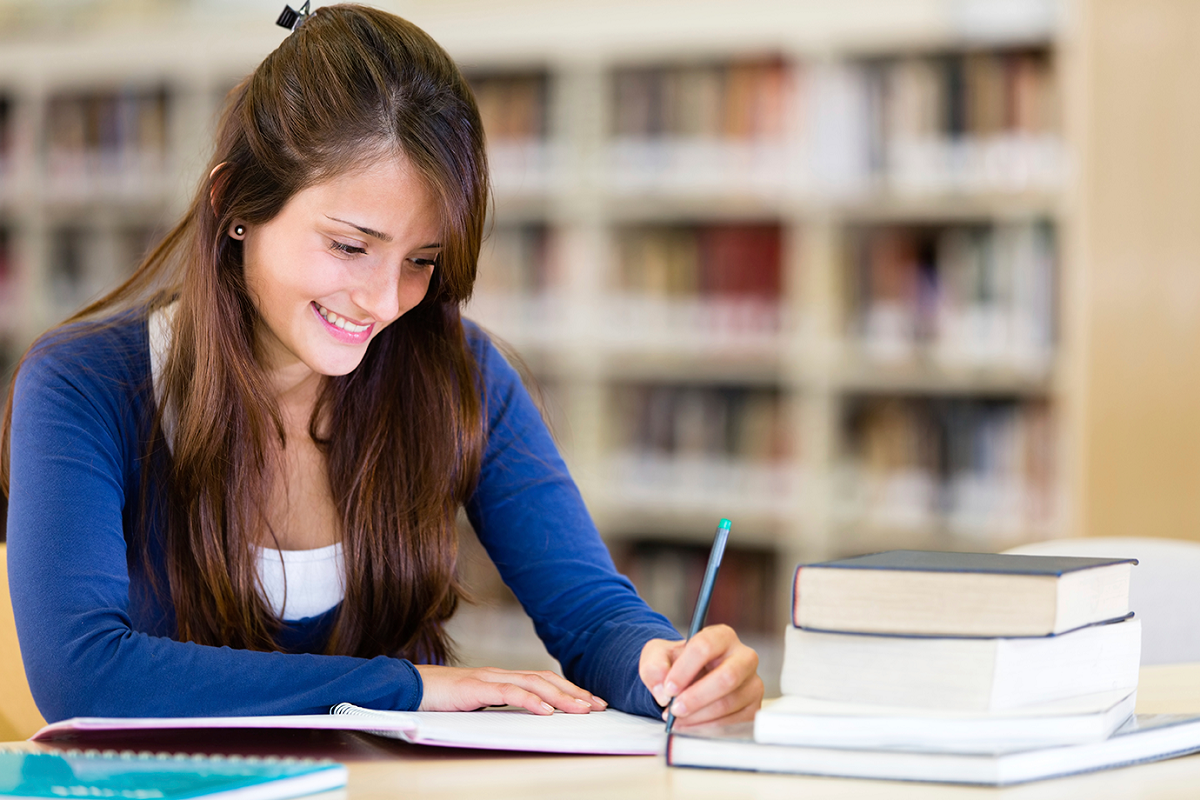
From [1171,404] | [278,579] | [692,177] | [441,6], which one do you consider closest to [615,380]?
[692,177]

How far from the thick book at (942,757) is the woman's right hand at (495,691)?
203mm

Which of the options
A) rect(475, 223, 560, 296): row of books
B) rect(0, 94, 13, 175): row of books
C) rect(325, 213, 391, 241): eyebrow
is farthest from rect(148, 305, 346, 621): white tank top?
rect(0, 94, 13, 175): row of books

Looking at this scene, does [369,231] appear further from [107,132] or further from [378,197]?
[107,132]

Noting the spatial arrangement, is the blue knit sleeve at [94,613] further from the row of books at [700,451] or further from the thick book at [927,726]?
the row of books at [700,451]

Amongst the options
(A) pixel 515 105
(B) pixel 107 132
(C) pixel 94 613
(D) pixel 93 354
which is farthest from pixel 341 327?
(B) pixel 107 132

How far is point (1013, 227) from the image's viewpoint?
114 inches

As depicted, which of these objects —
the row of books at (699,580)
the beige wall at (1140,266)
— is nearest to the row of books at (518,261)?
the row of books at (699,580)

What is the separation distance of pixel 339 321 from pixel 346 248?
0.08 metres

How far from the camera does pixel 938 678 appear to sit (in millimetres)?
704

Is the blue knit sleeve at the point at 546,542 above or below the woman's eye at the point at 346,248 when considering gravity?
below

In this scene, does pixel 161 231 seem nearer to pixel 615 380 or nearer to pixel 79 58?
pixel 79 58

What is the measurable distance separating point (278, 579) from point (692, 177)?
2.16m

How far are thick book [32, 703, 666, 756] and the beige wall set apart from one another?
2.05 m

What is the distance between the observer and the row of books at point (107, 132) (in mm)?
3852
